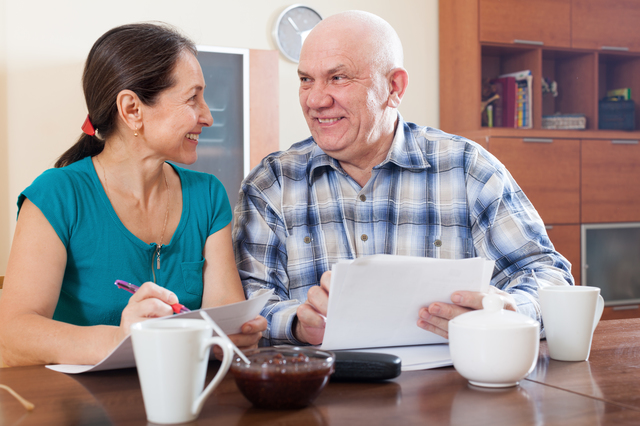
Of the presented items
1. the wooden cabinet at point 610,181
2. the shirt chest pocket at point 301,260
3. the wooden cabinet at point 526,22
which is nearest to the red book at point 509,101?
the wooden cabinet at point 526,22

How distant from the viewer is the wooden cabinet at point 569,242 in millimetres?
3602

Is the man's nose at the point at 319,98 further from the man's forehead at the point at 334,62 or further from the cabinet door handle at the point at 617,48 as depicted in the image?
the cabinet door handle at the point at 617,48

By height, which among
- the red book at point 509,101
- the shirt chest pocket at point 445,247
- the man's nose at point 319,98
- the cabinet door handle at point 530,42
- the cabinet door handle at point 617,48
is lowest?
the shirt chest pocket at point 445,247

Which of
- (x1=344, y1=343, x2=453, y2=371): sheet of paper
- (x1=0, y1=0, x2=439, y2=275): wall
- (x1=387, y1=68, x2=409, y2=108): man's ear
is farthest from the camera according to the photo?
(x1=0, y1=0, x2=439, y2=275): wall

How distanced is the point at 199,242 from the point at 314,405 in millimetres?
755

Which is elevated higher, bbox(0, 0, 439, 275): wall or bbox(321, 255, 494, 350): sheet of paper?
bbox(0, 0, 439, 275): wall

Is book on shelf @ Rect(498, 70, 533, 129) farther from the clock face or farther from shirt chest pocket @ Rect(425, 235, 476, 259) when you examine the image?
shirt chest pocket @ Rect(425, 235, 476, 259)

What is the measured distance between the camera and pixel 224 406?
2.65 ft

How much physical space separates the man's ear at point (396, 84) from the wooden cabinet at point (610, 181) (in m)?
2.24

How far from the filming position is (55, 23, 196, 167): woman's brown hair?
142cm

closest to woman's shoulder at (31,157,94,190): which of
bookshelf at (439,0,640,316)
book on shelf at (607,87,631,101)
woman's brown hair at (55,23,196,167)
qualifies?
woman's brown hair at (55,23,196,167)

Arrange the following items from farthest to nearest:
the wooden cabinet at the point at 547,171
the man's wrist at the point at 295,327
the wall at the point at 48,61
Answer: the wooden cabinet at the point at 547,171 → the wall at the point at 48,61 → the man's wrist at the point at 295,327

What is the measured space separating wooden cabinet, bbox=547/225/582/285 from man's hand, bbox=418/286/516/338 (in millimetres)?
2692

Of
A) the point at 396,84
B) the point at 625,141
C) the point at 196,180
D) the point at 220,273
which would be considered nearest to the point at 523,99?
the point at 625,141
